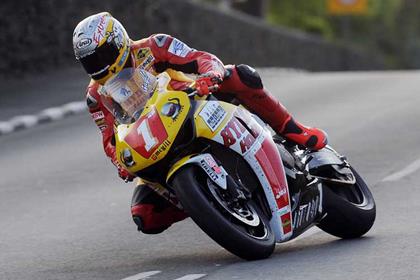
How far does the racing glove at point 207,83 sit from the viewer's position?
8242 mm

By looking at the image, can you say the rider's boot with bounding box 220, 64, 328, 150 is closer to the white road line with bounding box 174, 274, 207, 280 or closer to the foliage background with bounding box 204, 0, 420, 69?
the white road line with bounding box 174, 274, 207, 280

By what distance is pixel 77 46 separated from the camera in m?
8.24

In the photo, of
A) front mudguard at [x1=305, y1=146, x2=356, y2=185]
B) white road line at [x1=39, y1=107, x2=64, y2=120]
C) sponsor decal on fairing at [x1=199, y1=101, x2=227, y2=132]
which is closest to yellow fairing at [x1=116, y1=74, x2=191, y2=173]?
sponsor decal on fairing at [x1=199, y1=101, x2=227, y2=132]

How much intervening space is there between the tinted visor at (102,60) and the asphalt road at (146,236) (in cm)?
121

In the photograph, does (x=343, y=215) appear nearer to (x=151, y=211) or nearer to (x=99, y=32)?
(x=151, y=211)

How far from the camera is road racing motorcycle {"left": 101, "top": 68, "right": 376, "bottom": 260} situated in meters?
7.94

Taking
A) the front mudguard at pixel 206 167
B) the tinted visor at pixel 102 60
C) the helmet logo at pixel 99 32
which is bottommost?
the front mudguard at pixel 206 167

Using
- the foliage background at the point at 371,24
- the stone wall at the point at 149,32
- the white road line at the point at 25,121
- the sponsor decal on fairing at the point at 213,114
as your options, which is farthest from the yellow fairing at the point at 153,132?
the foliage background at the point at 371,24

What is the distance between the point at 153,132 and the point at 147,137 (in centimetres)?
5

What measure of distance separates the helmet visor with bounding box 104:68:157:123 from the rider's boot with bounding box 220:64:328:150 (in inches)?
23.6

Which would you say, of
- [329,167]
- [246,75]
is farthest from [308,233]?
[246,75]

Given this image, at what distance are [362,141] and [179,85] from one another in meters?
7.04

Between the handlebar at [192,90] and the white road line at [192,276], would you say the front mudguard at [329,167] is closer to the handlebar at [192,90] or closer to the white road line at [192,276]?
the handlebar at [192,90]

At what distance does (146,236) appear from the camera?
9.93 meters
